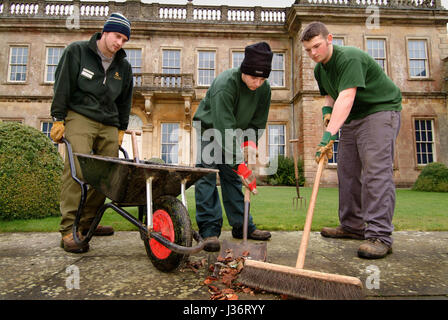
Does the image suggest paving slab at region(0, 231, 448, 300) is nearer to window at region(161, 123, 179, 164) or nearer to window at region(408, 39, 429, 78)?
window at region(161, 123, 179, 164)

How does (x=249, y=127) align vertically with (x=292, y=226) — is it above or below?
above

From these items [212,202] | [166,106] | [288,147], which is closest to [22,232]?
[212,202]

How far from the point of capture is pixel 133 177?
1772 millimetres

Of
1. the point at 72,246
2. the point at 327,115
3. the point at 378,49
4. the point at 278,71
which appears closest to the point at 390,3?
the point at 378,49

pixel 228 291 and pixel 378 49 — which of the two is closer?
pixel 228 291

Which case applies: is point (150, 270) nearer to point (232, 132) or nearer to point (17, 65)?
point (232, 132)

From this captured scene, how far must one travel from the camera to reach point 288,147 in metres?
14.8

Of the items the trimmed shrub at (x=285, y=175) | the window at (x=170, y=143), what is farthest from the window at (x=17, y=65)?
the trimmed shrub at (x=285, y=175)

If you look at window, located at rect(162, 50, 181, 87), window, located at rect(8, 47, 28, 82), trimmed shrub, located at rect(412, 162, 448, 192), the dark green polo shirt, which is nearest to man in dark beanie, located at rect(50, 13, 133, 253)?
the dark green polo shirt

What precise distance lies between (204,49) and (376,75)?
13720 mm

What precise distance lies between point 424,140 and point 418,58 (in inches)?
166

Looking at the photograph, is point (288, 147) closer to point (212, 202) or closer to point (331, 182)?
point (331, 182)

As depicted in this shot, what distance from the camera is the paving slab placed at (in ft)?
4.94

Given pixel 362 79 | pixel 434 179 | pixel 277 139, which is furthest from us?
pixel 277 139
